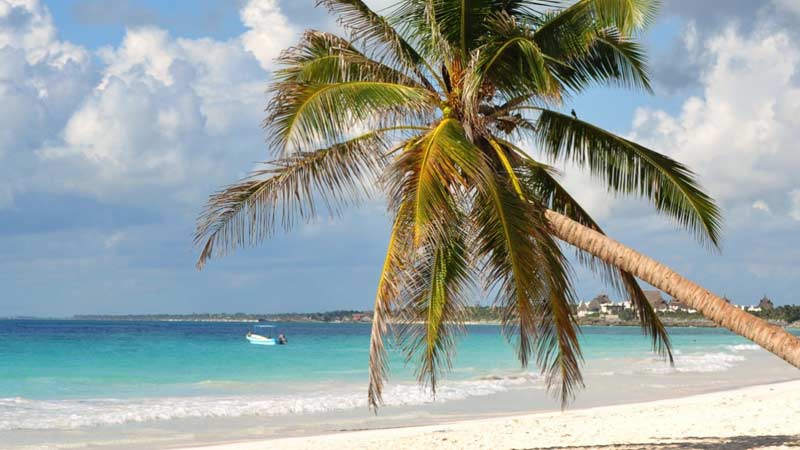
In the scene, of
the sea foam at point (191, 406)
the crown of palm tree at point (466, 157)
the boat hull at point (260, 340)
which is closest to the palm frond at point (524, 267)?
the crown of palm tree at point (466, 157)

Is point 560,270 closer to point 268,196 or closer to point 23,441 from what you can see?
point 268,196

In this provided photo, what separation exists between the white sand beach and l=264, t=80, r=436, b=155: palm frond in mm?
5043

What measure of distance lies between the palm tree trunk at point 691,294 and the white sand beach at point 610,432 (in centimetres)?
343

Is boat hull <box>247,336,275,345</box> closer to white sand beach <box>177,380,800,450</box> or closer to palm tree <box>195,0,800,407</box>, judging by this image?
white sand beach <box>177,380,800,450</box>

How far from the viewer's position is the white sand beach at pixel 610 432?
11.7 metres

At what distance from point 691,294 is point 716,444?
402 centimetres

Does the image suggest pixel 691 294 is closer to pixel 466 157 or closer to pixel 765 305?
pixel 466 157

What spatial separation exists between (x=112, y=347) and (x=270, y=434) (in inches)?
1594

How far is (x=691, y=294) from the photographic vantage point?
793cm

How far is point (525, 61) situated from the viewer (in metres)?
8.77

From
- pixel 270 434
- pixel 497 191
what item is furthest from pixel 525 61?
pixel 270 434

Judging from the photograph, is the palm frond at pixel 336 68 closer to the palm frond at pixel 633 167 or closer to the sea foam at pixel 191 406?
the palm frond at pixel 633 167

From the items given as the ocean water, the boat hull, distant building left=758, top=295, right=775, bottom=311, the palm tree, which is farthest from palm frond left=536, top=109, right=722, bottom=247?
distant building left=758, top=295, right=775, bottom=311

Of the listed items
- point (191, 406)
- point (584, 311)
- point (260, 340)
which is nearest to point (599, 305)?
point (584, 311)
